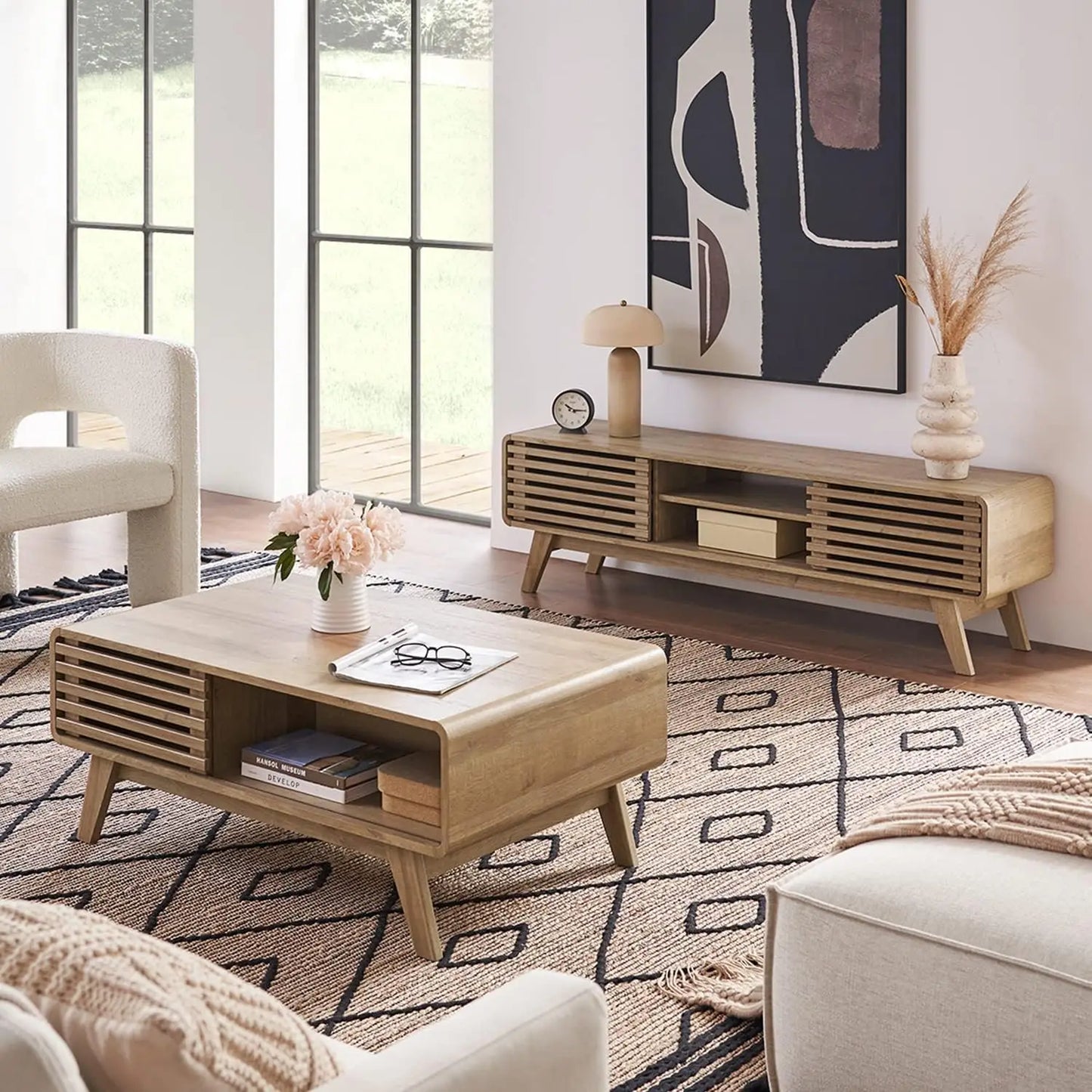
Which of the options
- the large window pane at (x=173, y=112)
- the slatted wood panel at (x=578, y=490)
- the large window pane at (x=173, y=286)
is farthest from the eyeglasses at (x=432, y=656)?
the large window pane at (x=173, y=112)

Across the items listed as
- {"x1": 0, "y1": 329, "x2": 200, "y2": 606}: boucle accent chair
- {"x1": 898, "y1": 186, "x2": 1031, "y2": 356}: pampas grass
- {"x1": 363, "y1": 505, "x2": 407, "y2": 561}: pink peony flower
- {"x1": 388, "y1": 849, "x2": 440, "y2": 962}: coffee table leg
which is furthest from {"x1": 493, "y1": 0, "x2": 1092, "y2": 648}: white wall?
{"x1": 388, "y1": 849, "x2": 440, "y2": 962}: coffee table leg

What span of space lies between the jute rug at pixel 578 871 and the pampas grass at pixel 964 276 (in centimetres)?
104

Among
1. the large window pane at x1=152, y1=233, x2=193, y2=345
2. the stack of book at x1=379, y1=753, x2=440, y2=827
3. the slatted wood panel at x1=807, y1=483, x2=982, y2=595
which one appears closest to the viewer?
the stack of book at x1=379, y1=753, x2=440, y2=827

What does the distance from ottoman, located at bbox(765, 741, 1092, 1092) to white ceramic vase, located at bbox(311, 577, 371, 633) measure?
4.26 feet

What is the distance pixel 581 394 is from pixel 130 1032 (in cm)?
440

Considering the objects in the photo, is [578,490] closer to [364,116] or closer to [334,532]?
[364,116]

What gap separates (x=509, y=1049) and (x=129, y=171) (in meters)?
6.68

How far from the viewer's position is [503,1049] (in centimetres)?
143

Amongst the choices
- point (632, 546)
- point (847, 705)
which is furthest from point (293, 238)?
point (847, 705)

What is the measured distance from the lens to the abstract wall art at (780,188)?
500 cm

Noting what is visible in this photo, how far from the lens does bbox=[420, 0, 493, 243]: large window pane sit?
6.19 metres

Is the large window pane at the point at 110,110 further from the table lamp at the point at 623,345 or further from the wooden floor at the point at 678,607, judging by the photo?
the table lamp at the point at 623,345

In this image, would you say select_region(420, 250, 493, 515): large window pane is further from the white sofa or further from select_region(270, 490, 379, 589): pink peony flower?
the white sofa

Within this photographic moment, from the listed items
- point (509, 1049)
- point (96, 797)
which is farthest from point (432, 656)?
point (509, 1049)
